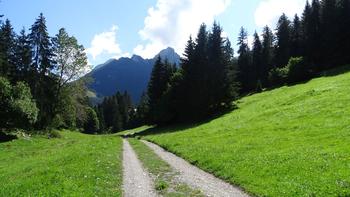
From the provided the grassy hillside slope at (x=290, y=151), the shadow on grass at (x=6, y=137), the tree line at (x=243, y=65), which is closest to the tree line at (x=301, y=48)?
the tree line at (x=243, y=65)

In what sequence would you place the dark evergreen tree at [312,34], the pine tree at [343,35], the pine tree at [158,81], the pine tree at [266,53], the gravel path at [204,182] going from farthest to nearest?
the pine tree at [266,53] → the pine tree at [158,81] → the dark evergreen tree at [312,34] → the pine tree at [343,35] → the gravel path at [204,182]

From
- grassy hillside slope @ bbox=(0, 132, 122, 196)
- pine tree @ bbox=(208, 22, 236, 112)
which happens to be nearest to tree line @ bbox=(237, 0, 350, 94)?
pine tree @ bbox=(208, 22, 236, 112)

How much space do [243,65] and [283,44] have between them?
15.6 metres

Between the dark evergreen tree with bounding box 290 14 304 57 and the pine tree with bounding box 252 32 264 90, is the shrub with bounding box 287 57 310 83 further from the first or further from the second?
the pine tree with bounding box 252 32 264 90

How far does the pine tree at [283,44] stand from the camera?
372 ft

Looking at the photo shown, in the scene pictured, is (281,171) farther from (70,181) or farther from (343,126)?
(343,126)

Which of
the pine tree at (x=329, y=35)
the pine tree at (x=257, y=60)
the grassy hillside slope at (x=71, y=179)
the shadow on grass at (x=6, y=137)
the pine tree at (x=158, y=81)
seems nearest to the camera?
the grassy hillside slope at (x=71, y=179)

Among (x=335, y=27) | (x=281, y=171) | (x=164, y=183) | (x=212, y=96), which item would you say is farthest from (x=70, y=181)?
(x=335, y=27)

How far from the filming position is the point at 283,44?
377ft

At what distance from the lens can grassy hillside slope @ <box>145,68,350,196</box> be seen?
19.0m

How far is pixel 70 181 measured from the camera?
66.6 feet

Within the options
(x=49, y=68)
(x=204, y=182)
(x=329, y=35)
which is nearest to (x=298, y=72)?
(x=329, y=35)

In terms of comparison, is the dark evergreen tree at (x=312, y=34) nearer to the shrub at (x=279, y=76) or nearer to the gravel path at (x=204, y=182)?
the shrub at (x=279, y=76)

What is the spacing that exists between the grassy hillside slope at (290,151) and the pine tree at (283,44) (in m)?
59.1
